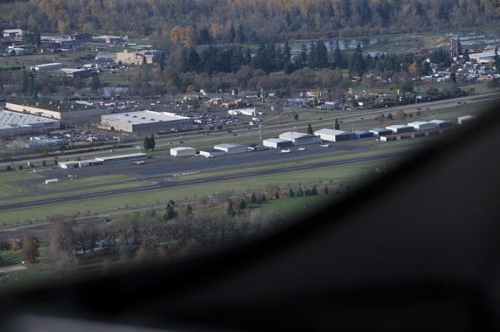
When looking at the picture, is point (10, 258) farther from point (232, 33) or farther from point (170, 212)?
point (232, 33)

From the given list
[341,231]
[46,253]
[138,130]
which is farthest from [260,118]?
[341,231]

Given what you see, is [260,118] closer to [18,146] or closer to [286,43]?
[18,146]

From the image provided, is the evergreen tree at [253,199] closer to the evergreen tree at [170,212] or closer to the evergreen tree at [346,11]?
the evergreen tree at [170,212]

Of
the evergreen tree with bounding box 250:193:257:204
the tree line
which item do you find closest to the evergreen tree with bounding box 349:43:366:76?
the tree line

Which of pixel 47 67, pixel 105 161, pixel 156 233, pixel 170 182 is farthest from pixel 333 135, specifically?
pixel 47 67

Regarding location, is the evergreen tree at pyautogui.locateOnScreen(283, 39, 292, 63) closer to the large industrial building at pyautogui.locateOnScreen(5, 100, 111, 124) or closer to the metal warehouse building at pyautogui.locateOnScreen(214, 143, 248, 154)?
the large industrial building at pyautogui.locateOnScreen(5, 100, 111, 124)

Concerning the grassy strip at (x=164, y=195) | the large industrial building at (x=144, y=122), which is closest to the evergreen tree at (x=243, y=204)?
the grassy strip at (x=164, y=195)
